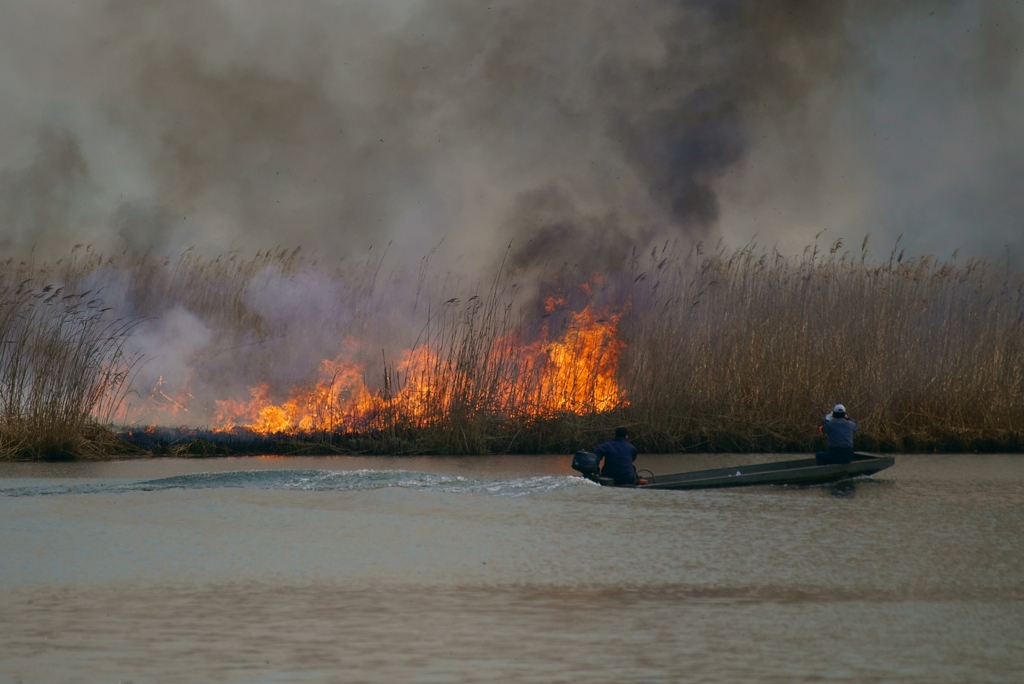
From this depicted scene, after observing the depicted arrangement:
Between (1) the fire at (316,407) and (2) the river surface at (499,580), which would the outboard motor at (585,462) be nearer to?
(2) the river surface at (499,580)

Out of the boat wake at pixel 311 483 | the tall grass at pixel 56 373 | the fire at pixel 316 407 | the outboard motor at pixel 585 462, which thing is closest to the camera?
the boat wake at pixel 311 483

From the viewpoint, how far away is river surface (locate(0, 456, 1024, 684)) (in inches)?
183

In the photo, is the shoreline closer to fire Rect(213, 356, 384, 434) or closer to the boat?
fire Rect(213, 356, 384, 434)

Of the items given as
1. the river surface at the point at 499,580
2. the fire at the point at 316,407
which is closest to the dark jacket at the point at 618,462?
the river surface at the point at 499,580

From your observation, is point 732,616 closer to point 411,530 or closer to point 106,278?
point 411,530

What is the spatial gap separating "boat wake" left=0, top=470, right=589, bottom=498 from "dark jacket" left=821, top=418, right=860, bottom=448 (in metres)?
3.20

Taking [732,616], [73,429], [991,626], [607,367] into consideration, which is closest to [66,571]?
[732,616]

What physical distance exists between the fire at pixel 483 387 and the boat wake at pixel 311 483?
3.56 meters

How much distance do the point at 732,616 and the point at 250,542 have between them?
387 cm

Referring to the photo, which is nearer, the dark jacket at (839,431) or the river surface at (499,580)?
the river surface at (499,580)

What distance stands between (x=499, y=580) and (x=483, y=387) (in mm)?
8510

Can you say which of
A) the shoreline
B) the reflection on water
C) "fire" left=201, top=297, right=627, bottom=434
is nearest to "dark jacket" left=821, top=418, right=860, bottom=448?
the reflection on water

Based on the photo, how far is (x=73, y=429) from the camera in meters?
14.0

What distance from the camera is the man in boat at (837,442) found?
40.2ft
